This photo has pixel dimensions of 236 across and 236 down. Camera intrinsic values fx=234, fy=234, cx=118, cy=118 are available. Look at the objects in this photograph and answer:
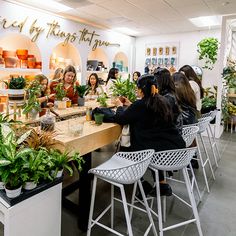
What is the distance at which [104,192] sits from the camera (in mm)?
2871

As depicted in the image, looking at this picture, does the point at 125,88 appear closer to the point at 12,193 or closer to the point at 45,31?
the point at 12,193

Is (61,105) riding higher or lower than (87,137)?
higher

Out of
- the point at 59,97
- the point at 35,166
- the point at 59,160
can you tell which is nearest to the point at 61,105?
the point at 59,97

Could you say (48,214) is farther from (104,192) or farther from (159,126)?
(104,192)

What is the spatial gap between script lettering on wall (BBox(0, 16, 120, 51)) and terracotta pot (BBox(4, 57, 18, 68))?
0.55 metres

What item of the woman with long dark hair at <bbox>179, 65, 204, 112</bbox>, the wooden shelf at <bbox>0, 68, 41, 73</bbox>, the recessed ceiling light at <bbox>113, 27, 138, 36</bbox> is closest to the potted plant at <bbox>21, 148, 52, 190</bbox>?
the woman with long dark hair at <bbox>179, 65, 204, 112</bbox>

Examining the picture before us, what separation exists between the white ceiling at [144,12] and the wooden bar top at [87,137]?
316 cm

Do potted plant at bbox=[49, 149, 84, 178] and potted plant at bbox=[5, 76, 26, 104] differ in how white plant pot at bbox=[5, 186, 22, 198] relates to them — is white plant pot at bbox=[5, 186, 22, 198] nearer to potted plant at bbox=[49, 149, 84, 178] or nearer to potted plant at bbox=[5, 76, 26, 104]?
potted plant at bbox=[49, 149, 84, 178]

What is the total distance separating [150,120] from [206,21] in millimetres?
4838

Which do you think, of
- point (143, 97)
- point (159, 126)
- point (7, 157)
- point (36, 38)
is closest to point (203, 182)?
point (159, 126)

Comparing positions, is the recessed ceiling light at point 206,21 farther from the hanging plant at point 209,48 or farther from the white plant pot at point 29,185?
the white plant pot at point 29,185

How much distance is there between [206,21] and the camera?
5.77 meters

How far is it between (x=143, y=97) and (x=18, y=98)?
3.70ft

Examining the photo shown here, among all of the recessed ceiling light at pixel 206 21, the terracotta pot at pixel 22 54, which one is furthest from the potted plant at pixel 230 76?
the terracotta pot at pixel 22 54
